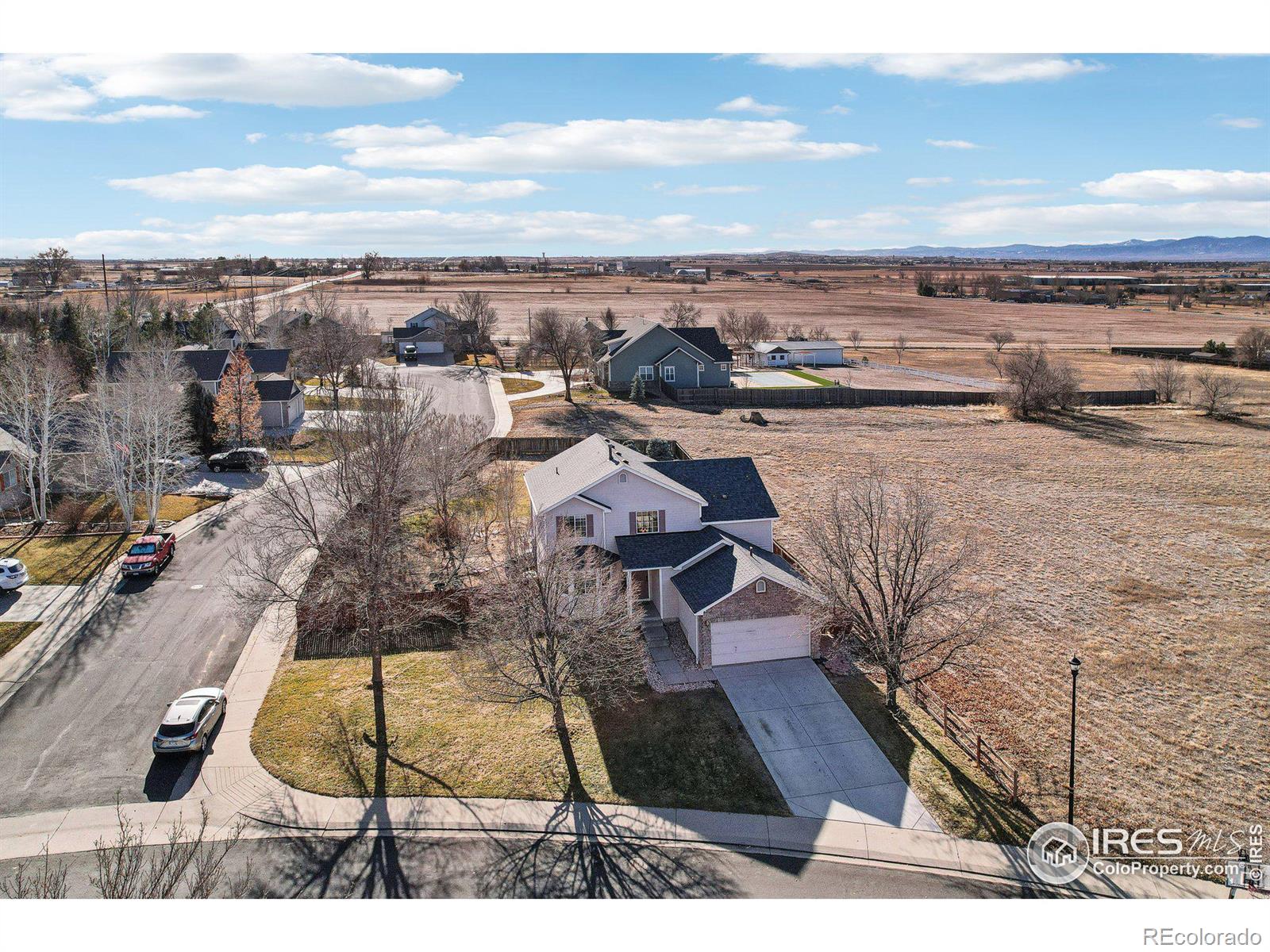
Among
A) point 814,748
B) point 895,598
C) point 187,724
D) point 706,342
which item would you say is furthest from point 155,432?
point 706,342

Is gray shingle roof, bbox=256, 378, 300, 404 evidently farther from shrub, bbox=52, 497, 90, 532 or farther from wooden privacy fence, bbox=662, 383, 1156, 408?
wooden privacy fence, bbox=662, 383, 1156, 408

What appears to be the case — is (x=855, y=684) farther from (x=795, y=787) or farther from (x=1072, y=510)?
(x=1072, y=510)

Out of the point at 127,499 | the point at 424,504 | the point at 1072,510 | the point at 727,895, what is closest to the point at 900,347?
the point at 1072,510

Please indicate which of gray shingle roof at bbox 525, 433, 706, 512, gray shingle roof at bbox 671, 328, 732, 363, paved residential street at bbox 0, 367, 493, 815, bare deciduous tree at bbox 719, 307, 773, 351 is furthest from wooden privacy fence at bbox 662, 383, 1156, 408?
paved residential street at bbox 0, 367, 493, 815

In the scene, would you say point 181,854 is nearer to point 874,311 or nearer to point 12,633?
point 12,633

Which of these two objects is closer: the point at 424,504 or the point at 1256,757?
the point at 1256,757

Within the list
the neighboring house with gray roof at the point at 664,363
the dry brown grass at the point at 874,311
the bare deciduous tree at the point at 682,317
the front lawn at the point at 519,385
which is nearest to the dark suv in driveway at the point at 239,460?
the front lawn at the point at 519,385
